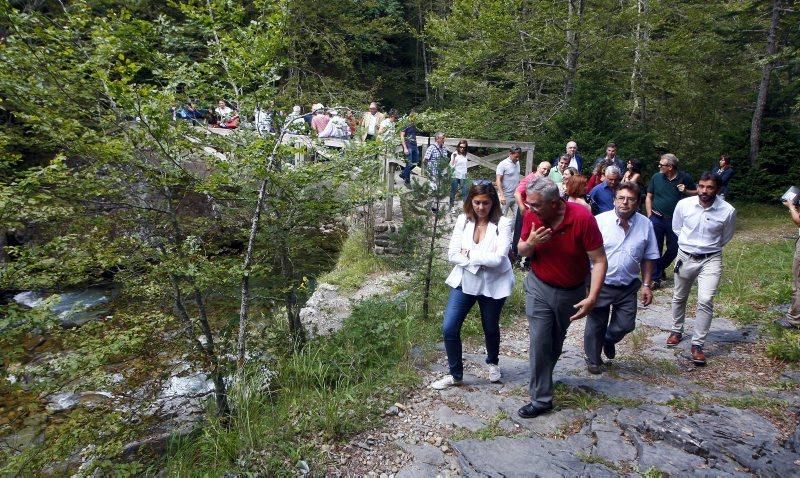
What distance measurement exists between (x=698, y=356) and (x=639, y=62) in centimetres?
1176

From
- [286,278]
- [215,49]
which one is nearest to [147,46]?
[215,49]

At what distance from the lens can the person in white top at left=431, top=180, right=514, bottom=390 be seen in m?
3.74

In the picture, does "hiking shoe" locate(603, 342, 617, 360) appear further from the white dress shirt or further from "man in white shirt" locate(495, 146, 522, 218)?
"man in white shirt" locate(495, 146, 522, 218)

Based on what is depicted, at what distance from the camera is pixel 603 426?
3.51m

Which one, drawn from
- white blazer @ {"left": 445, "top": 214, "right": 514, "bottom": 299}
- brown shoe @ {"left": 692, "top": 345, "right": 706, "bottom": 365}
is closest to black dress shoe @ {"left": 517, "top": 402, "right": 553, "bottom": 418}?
white blazer @ {"left": 445, "top": 214, "right": 514, "bottom": 299}

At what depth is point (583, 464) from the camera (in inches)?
122

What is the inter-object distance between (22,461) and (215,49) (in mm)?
3136

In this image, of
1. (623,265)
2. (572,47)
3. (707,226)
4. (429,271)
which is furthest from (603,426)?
(572,47)

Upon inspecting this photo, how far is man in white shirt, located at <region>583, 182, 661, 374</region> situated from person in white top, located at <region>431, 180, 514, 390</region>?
0.92 meters

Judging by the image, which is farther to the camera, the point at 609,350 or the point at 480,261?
the point at 609,350

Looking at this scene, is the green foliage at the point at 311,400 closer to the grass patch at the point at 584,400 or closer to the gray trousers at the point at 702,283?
the grass patch at the point at 584,400

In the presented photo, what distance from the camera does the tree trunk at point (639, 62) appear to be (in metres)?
13.0

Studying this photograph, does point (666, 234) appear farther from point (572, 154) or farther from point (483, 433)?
point (483, 433)

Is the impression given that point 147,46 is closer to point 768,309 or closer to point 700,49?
point 768,309
